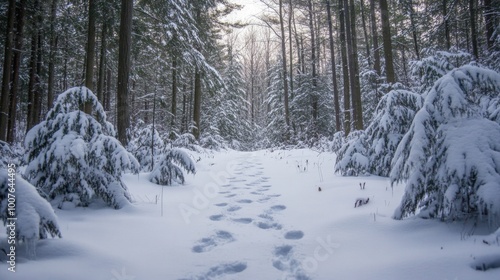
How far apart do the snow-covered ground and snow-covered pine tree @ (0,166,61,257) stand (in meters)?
0.21

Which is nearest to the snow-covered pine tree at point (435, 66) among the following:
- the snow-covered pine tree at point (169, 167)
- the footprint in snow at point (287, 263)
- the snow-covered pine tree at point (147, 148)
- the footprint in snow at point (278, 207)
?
the footprint in snow at point (278, 207)

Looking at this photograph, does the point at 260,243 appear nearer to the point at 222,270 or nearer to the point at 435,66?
the point at 222,270

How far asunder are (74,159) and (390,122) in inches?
192

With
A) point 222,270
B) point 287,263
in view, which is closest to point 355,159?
point 287,263

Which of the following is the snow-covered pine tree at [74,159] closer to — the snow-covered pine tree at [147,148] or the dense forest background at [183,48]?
the dense forest background at [183,48]

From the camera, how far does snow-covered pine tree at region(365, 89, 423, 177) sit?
445 cm

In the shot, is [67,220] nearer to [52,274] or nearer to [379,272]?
[52,274]

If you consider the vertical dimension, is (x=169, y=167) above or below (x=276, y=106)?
below

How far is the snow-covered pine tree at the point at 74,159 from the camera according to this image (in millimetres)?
3439

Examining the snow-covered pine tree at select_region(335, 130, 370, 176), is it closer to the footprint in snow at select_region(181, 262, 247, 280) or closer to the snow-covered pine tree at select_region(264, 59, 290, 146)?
the footprint in snow at select_region(181, 262, 247, 280)

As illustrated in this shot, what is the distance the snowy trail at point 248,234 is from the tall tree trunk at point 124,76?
10.8ft

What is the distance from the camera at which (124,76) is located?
6.78 meters

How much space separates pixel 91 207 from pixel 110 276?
1885mm

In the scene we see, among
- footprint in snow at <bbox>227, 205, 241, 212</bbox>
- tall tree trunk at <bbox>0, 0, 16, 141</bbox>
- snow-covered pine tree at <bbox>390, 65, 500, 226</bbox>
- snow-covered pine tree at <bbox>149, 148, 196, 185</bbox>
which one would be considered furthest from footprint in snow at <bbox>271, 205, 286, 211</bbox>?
tall tree trunk at <bbox>0, 0, 16, 141</bbox>
